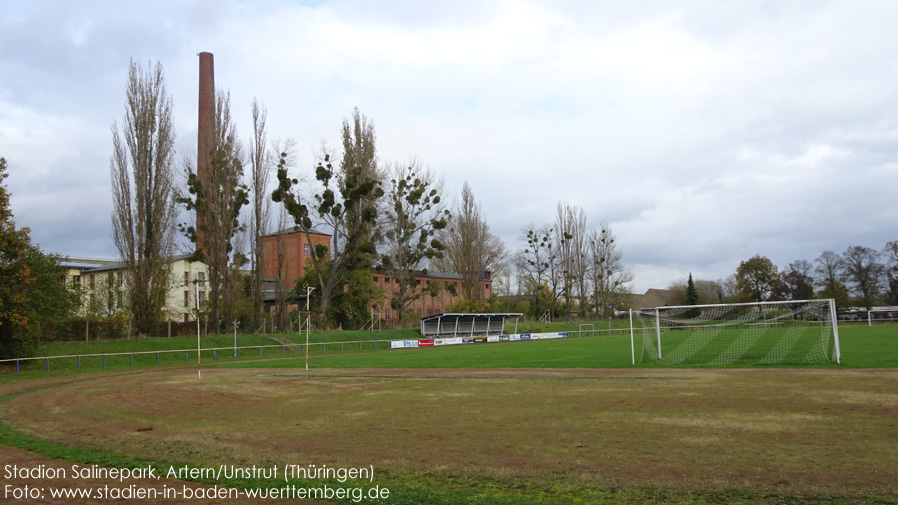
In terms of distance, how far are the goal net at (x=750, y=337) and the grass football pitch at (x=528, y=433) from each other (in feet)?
16.4

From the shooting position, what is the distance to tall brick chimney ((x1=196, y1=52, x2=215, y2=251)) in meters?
41.0

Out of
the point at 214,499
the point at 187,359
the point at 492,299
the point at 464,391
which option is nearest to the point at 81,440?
the point at 214,499

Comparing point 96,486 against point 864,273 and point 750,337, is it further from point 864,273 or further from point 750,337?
point 864,273

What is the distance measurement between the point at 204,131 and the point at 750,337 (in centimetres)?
3797

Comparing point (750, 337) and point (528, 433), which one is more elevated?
point (528, 433)

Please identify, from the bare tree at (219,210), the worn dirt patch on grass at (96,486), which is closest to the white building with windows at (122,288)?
the bare tree at (219,210)

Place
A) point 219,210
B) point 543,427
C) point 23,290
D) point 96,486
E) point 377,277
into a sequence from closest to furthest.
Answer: point 96,486 → point 543,427 → point 23,290 → point 219,210 → point 377,277

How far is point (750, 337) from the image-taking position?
1243 inches

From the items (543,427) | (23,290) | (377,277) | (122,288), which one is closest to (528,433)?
(543,427)

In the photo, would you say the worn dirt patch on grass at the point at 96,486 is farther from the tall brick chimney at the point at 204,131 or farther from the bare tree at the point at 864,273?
the bare tree at the point at 864,273

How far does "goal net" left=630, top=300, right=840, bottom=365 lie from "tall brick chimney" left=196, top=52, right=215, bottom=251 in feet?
97.8

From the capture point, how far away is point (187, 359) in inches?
1341

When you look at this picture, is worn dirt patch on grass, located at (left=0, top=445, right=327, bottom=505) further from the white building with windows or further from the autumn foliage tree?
the white building with windows

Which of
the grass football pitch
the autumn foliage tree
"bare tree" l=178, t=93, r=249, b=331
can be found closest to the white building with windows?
"bare tree" l=178, t=93, r=249, b=331
